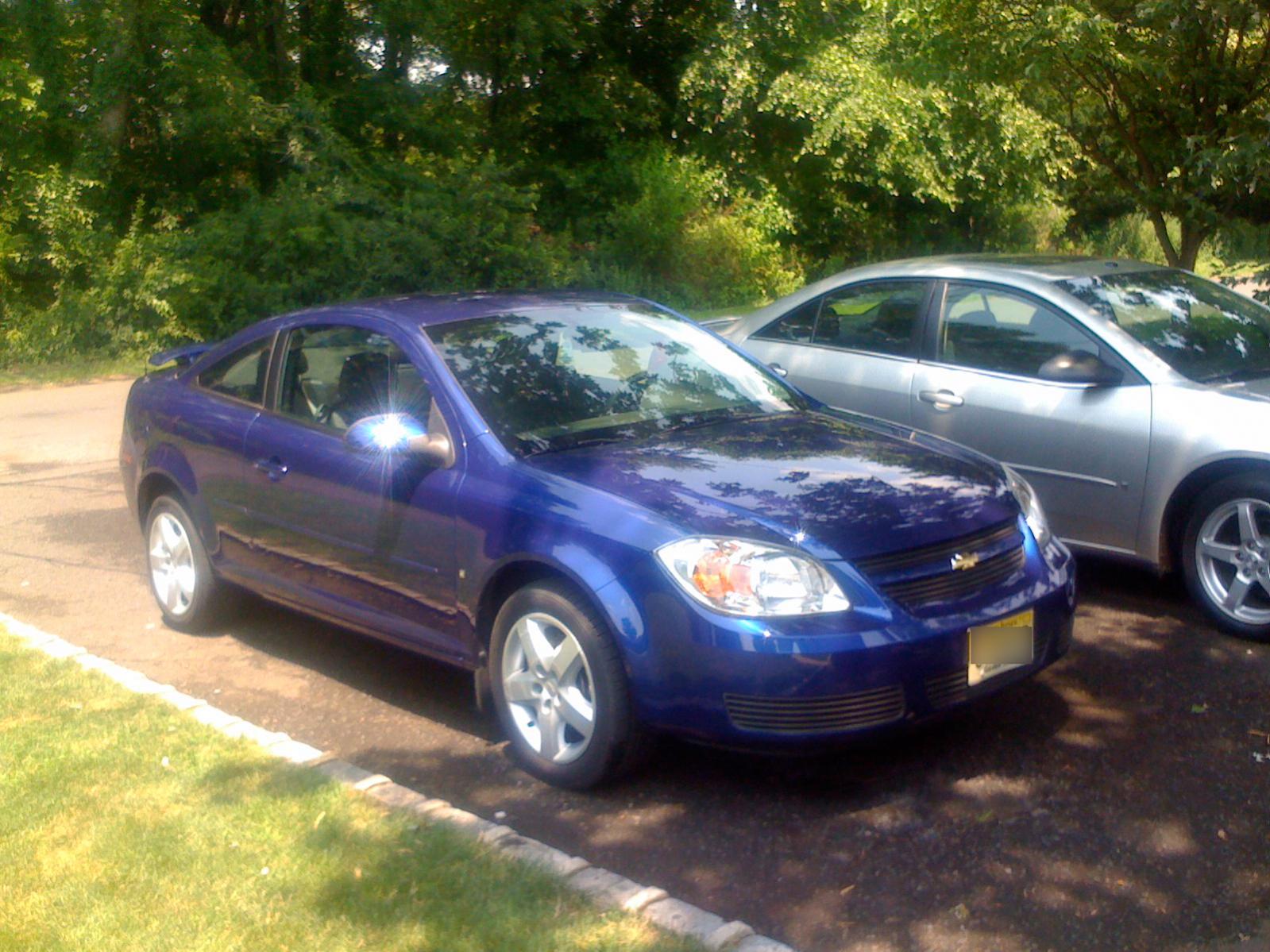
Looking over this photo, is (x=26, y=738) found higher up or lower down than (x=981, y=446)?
lower down

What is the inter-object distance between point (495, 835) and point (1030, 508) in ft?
7.65

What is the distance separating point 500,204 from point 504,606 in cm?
1545

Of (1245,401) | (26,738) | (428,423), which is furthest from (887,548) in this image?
(26,738)

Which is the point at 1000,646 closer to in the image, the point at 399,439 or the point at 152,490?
the point at 399,439

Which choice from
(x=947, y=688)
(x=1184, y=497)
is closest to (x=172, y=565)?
(x=947, y=688)

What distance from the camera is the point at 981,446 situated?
6.88m

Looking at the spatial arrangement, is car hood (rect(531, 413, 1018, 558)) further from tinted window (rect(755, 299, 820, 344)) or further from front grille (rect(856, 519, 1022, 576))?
tinted window (rect(755, 299, 820, 344))

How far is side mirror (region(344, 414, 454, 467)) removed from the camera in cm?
515

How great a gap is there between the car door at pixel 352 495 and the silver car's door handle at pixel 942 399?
286cm

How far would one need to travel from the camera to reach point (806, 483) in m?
4.80

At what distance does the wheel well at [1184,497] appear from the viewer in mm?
5957

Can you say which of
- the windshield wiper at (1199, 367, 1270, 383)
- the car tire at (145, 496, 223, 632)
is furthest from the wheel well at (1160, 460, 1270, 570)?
the car tire at (145, 496, 223, 632)

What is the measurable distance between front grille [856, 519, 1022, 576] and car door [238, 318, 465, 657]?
1520 mm

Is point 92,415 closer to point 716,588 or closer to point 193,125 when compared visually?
point 193,125
